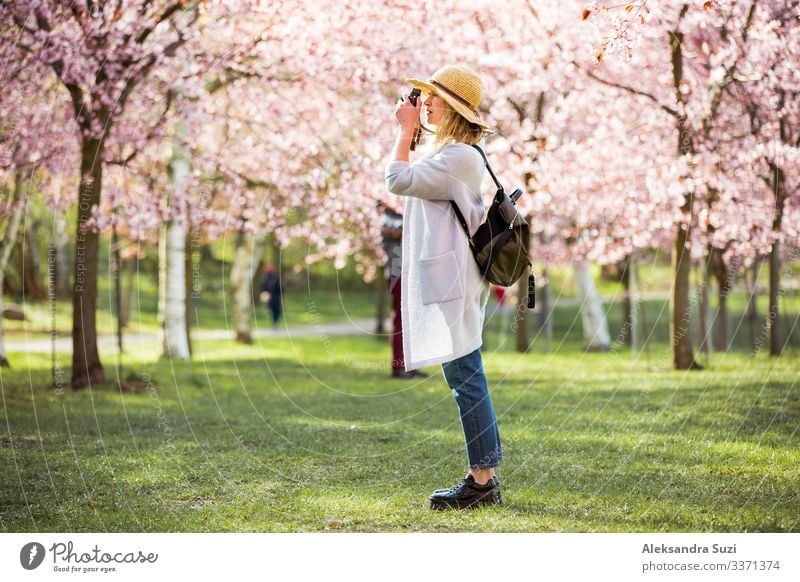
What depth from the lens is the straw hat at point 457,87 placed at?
466cm

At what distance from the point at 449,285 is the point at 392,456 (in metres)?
1.78

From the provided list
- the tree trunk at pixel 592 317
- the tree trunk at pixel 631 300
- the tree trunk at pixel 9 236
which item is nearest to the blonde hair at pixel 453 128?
the tree trunk at pixel 631 300

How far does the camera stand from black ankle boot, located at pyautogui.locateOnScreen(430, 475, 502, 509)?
4.59m

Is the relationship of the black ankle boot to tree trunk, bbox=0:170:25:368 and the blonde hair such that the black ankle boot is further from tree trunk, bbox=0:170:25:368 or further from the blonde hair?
tree trunk, bbox=0:170:25:368

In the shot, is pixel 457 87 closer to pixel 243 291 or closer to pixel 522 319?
pixel 522 319

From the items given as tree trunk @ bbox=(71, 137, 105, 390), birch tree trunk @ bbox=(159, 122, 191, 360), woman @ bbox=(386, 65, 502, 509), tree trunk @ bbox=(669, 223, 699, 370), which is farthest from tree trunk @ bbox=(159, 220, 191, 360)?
woman @ bbox=(386, 65, 502, 509)

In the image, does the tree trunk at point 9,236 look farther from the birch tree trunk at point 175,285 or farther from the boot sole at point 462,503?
the boot sole at point 462,503

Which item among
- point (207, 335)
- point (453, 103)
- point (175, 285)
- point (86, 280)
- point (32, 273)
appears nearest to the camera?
point (453, 103)

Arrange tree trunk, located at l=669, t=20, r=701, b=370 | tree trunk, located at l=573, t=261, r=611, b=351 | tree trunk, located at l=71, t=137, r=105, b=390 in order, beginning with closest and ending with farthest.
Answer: tree trunk, located at l=71, t=137, r=105, b=390 < tree trunk, located at l=669, t=20, r=701, b=370 < tree trunk, located at l=573, t=261, r=611, b=351

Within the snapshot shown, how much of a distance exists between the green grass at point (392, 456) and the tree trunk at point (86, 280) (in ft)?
1.00

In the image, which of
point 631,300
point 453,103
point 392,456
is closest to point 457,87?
point 453,103

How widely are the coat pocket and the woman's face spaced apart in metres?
0.69

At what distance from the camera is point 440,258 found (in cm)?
451
